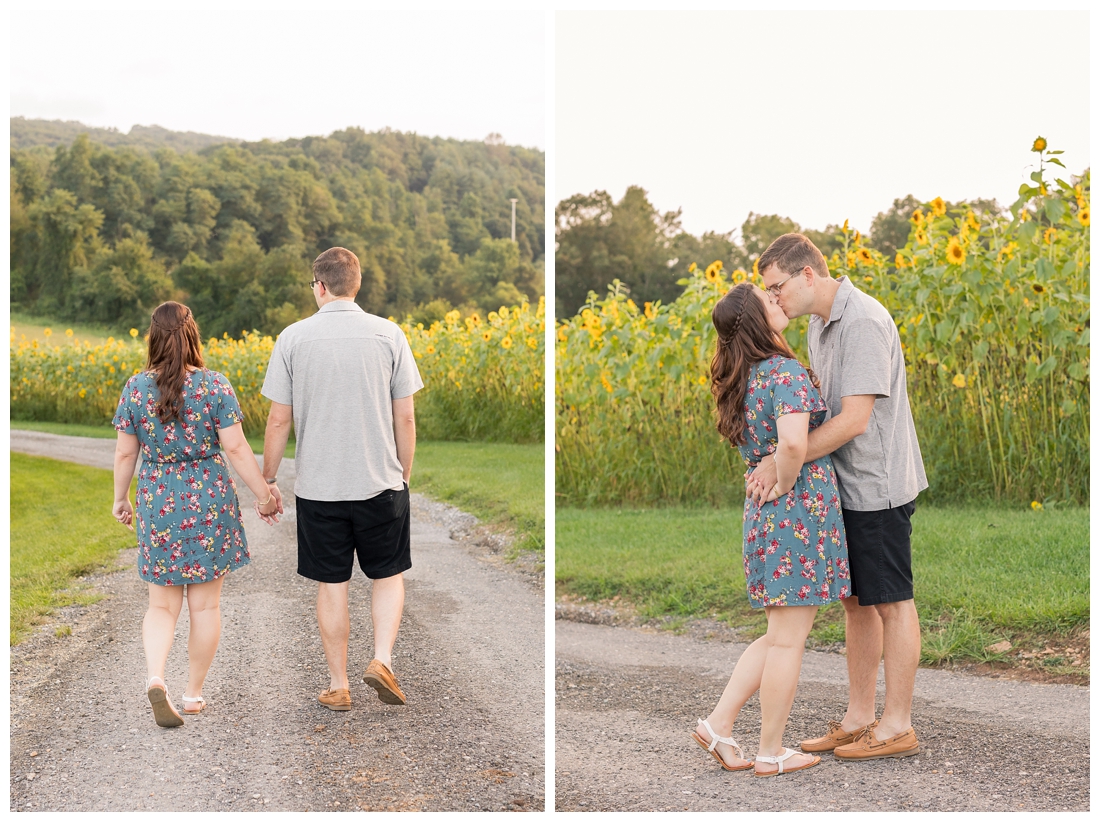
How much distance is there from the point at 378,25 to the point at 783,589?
13.9 feet

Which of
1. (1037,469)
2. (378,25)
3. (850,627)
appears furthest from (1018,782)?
(378,25)

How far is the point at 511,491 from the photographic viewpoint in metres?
5.35

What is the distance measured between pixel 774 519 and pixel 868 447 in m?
0.29

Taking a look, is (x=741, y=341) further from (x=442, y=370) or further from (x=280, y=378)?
(x=442, y=370)

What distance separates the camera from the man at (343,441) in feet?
7.86

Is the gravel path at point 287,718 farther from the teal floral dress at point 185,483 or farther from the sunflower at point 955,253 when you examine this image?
the sunflower at point 955,253

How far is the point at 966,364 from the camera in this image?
4668 mm

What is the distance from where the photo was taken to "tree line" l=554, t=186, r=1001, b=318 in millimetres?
5758

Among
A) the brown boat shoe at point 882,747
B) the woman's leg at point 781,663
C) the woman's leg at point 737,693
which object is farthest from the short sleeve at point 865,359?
the brown boat shoe at point 882,747

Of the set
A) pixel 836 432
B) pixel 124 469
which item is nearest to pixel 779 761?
pixel 836 432

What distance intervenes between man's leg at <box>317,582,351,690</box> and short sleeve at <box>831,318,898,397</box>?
1433mm

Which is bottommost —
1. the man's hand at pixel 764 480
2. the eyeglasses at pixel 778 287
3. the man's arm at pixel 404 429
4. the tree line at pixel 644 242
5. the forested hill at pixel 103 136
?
the man's hand at pixel 764 480

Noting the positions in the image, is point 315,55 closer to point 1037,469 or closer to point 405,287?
point 405,287
